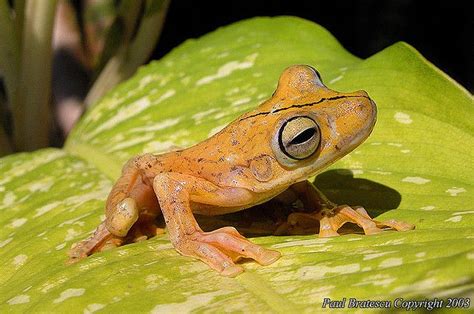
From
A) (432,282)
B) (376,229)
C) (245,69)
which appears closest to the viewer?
(432,282)

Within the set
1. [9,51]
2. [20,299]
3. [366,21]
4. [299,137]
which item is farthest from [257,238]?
[366,21]

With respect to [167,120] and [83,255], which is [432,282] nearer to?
[83,255]

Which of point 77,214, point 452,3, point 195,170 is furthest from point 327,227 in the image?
point 452,3

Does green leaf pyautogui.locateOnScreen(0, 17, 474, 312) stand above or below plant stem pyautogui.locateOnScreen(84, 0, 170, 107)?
below

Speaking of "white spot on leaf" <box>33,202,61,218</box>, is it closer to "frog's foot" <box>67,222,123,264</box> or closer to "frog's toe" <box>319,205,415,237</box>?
"frog's foot" <box>67,222,123,264</box>

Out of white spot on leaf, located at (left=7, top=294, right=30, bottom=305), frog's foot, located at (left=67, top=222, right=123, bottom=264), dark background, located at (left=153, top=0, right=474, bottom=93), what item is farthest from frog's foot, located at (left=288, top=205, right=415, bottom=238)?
dark background, located at (left=153, top=0, right=474, bottom=93)

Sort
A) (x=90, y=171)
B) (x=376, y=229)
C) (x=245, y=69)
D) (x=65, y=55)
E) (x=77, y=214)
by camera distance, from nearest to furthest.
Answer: (x=376, y=229)
(x=77, y=214)
(x=90, y=171)
(x=245, y=69)
(x=65, y=55)

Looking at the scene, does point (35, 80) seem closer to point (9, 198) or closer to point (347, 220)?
point (9, 198)
